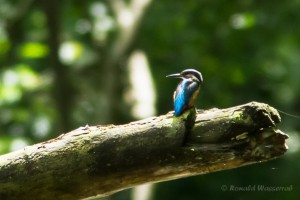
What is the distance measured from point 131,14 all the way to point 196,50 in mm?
805

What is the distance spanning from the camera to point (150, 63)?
833cm

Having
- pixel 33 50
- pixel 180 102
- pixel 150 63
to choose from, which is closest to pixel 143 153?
pixel 180 102

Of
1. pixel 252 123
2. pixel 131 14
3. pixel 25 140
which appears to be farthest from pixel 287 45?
pixel 252 123

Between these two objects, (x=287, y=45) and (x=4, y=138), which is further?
(x=287, y=45)

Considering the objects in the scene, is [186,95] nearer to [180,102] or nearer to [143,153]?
[180,102]

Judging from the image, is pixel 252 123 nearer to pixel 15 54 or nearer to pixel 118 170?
pixel 118 170

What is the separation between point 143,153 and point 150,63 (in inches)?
232

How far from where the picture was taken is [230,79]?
27.8 feet

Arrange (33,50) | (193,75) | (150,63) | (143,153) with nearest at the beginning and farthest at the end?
1. (143,153)
2. (193,75)
3. (33,50)
4. (150,63)

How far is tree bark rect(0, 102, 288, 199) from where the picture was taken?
94.8 inches

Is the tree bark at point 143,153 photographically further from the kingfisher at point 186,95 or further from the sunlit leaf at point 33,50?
the sunlit leaf at point 33,50

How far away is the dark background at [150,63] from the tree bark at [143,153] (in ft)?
15.3

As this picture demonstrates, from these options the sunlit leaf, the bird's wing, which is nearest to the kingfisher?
the bird's wing

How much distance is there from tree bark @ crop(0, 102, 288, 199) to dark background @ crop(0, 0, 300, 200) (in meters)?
4.66
